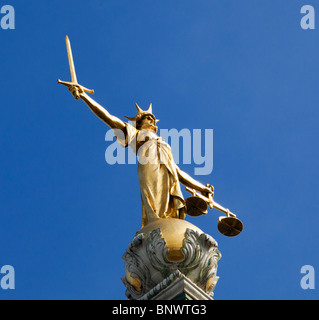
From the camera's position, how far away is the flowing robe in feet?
81.4

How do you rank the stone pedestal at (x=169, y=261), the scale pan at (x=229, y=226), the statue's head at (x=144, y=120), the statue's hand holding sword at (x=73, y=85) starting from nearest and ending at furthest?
1. the stone pedestal at (x=169, y=261)
2. the scale pan at (x=229, y=226)
3. the statue's hand holding sword at (x=73, y=85)
4. the statue's head at (x=144, y=120)

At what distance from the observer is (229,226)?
24766mm

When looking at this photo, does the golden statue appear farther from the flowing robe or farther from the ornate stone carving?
the ornate stone carving

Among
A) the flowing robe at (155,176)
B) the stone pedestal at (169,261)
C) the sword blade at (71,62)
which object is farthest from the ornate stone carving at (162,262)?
the sword blade at (71,62)

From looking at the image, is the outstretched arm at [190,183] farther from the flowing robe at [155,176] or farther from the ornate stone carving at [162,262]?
the ornate stone carving at [162,262]

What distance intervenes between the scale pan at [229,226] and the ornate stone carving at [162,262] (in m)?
1.24

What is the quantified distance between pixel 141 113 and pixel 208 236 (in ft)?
14.3

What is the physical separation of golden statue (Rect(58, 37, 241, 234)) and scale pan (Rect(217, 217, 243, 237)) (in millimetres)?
123

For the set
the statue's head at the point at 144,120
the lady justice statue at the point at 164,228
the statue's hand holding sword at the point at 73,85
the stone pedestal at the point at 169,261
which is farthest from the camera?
the statue's head at the point at 144,120

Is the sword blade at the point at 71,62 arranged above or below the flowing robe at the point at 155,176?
above

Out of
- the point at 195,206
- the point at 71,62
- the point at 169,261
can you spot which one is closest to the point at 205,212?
the point at 195,206

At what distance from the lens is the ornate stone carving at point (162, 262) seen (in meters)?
23.0

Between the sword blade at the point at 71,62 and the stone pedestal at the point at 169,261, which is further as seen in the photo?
the sword blade at the point at 71,62
